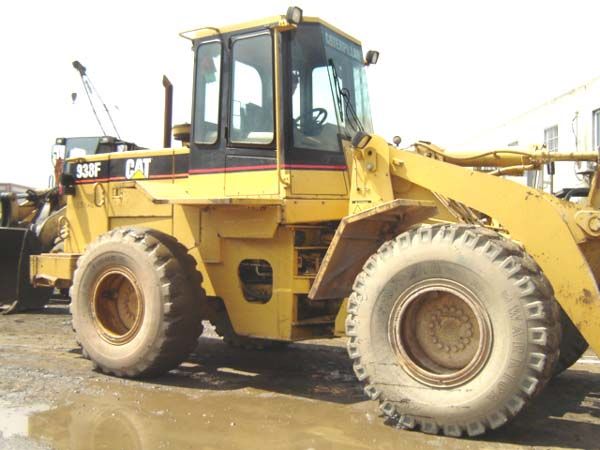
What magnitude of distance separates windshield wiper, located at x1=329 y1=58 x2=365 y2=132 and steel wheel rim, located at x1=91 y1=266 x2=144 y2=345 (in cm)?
248

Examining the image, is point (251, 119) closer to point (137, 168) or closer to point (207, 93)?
point (207, 93)

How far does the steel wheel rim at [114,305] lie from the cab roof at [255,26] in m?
2.28

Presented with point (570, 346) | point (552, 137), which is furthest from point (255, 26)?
point (552, 137)

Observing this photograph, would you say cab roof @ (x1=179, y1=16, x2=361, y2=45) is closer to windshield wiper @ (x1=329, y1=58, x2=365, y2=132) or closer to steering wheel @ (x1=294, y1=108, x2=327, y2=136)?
windshield wiper @ (x1=329, y1=58, x2=365, y2=132)

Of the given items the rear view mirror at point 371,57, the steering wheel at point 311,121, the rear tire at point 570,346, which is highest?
the rear view mirror at point 371,57

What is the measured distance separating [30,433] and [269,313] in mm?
2121

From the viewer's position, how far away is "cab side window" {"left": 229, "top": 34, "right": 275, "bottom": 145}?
5.85 m

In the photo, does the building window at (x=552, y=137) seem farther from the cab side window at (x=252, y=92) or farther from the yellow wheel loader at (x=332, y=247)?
the cab side window at (x=252, y=92)

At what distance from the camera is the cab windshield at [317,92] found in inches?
229

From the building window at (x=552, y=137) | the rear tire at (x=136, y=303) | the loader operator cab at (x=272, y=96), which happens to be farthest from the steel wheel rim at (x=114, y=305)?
the building window at (x=552, y=137)

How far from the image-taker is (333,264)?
5270 millimetres

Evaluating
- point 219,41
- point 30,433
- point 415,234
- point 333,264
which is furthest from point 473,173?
point 30,433

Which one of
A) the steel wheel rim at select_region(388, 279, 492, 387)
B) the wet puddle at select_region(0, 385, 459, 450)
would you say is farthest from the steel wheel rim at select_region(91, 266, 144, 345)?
the steel wheel rim at select_region(388, 279, 492, 387)

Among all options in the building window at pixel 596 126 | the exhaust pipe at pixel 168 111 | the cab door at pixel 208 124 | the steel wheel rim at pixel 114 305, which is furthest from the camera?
the building window at pixel 596 126
